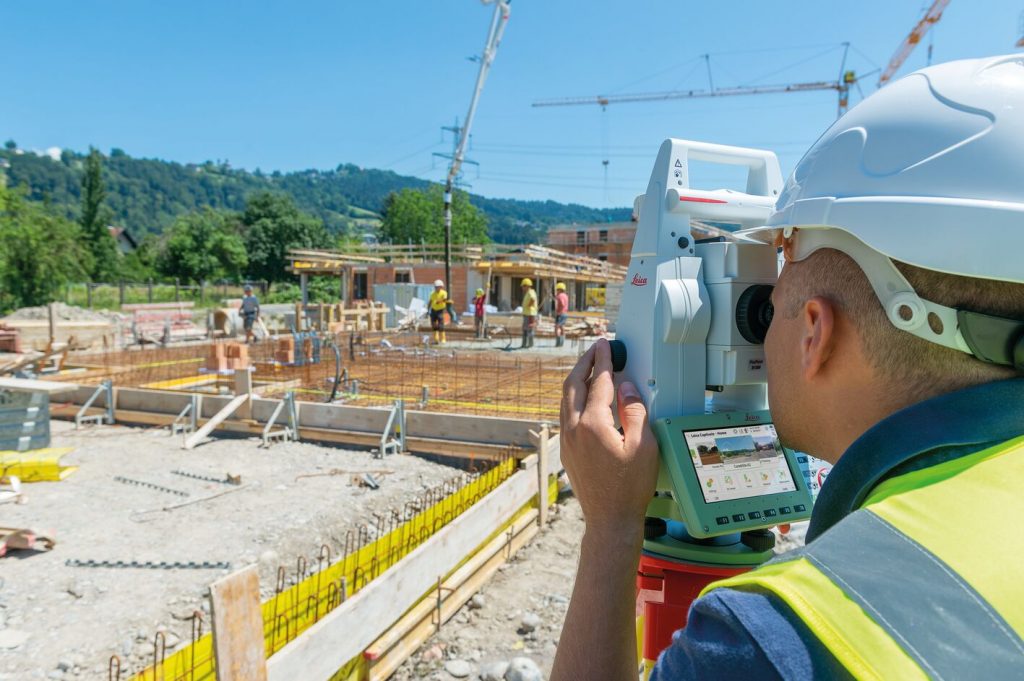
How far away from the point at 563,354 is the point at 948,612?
1511 centimetres

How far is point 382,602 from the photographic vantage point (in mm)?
3469

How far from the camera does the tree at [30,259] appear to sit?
28344mm

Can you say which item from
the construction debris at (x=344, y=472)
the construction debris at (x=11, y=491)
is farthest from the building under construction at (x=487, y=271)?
the construction debris at (x=11, y=491)

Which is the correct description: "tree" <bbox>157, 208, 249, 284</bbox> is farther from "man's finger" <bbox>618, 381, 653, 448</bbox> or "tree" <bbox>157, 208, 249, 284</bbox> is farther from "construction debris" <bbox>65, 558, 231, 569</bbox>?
"man's finger" <bbox>618, 381, 653, 448</bbox>

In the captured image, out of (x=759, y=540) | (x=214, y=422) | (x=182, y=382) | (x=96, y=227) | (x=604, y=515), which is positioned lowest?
(x=214, y=422)

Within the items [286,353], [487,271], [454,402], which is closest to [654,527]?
[454,402]

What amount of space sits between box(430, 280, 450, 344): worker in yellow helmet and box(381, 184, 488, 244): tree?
64.1 m

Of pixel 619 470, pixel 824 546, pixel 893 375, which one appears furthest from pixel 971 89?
pixel 619 470

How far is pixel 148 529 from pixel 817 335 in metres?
6.18

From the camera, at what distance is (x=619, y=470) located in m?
0.97

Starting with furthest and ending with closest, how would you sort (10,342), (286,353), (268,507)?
(10,342)
(286,353)
(268,507)

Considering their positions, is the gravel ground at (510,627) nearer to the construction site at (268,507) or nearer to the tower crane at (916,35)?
the construction site at (268,507)

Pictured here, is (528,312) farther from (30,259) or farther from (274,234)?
(274,234)

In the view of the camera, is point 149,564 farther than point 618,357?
Yes
